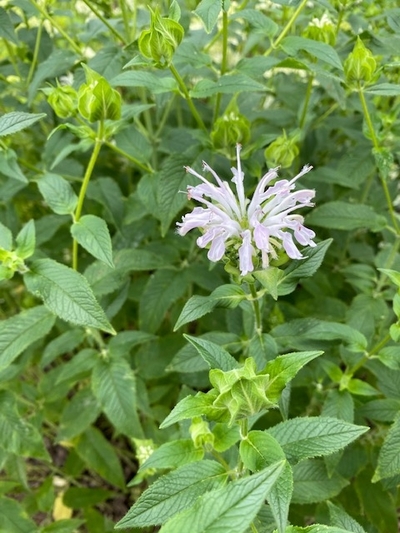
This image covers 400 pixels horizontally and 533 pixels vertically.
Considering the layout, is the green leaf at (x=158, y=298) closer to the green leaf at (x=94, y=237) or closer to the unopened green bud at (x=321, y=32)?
the green leaf at (x=94, y=237)

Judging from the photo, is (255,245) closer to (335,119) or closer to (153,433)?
(153,433)

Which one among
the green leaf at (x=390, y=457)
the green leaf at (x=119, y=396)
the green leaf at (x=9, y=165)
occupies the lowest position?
the green leaf at (x=390, y=457)

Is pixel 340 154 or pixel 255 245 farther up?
pixel 255 245

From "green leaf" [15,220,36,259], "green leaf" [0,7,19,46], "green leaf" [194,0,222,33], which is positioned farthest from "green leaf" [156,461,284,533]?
"green leaf" [0,7,19,46]

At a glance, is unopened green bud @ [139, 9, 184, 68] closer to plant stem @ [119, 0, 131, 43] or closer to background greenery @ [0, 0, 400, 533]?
background greenery @ [0, 0, 400, 533]

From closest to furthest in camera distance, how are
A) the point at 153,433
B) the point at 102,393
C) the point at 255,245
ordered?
the point at 255,245
the point at 102,393
the point at 153,433

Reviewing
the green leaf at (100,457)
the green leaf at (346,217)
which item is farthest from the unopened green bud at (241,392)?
the green leaf at (100,457)

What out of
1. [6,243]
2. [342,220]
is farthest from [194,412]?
[342,220]

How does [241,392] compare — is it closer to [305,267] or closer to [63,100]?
[305,267]
